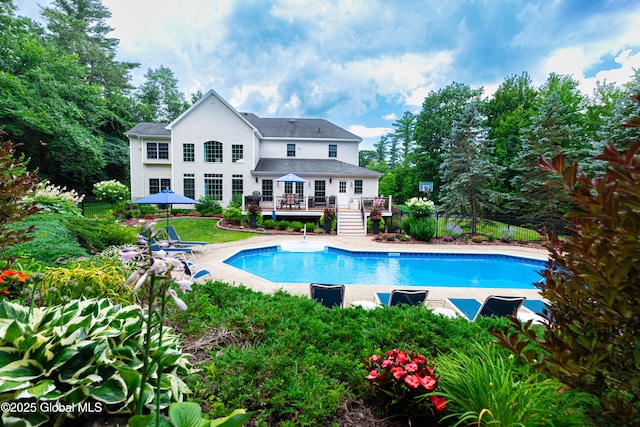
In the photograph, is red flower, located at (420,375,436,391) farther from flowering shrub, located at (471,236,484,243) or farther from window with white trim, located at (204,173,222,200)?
window with white trim, located at (204,173,222,200)

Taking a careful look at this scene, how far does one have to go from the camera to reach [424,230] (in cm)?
1505

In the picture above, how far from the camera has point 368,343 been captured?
3.02m

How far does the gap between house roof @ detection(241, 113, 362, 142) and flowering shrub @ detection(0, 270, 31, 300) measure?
2077cm

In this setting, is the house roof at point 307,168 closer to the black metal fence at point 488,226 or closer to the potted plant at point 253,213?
the potted plant at point 253,213

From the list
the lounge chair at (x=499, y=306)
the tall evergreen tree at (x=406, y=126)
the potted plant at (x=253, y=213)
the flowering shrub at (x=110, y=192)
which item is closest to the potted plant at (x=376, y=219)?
the potted plant at (x=253, y=213)

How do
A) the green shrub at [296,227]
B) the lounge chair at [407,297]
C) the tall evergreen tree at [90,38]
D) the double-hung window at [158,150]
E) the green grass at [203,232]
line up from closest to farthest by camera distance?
the lounge chair at [407,297] → the green grass at [203,232] → the green shrub at [296,227] → the double-hung window at [158,150] → the tall evergreen tree at [90,38]

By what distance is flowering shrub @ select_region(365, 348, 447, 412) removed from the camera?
202cm

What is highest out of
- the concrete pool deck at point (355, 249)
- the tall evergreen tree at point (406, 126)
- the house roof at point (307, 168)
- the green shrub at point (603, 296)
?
Result: the tall evergreen tree at point (406, 126)

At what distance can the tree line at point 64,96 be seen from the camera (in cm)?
1524

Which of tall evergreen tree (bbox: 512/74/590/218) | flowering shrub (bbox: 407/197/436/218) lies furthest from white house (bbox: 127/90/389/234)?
tall evergreen tree (bbox: 512/74/590/218)

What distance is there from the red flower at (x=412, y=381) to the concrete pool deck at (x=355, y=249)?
146 inches

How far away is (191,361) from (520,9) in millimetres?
20386

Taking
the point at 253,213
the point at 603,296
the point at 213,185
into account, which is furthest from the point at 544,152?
the point at 213,185

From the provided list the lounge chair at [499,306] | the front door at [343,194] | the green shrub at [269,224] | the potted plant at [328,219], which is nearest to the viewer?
the lounge chair at [499,306]
